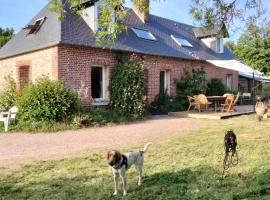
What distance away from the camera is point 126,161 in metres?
5.58

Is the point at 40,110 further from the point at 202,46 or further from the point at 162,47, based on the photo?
the point at 202,46

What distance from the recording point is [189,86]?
2133 cm

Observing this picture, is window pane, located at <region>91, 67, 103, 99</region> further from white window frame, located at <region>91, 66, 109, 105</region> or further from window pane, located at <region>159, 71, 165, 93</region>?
window pane, located at <region>159, 71, 165, 93</region>

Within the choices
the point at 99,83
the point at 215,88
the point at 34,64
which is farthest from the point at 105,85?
the point at 215,88

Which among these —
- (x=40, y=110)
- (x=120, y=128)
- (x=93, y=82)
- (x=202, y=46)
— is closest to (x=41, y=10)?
(x=93, y=82)

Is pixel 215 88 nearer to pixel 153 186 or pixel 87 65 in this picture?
pixel 87 65

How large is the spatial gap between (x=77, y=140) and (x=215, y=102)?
10.4 meters

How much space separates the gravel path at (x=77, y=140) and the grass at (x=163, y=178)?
0.93 metres

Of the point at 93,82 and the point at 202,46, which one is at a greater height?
the point at 202,46

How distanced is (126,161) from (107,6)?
2533mm

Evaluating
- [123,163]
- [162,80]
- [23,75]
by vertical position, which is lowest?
[123,163]

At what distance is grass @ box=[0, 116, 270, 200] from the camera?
5531 millimetres

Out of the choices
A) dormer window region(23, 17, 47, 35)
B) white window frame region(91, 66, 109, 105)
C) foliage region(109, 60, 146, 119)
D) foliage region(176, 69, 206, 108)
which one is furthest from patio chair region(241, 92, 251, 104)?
dormer window region(23, 17, 47, 35)

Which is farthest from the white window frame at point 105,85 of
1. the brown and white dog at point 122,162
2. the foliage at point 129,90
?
the brown and white dog at point 122,162
